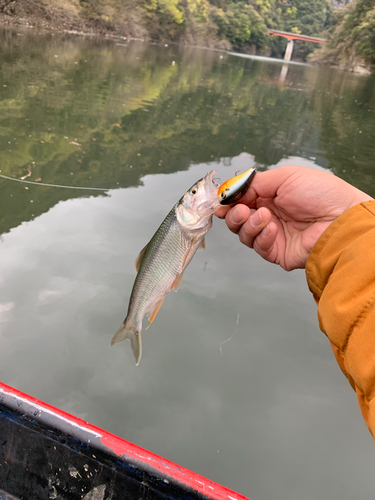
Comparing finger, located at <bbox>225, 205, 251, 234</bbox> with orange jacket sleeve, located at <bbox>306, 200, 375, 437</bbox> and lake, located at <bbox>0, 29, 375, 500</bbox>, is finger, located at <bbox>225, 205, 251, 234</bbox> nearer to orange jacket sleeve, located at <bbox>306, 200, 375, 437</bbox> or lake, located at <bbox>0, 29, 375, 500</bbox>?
orange jacket sleeve, located at <bbox>306, 200, 375, 437</bbox>

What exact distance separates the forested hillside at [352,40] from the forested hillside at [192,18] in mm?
16556

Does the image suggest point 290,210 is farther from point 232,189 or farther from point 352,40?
point 352,40

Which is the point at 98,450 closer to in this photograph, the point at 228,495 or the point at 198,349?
the point at 228,495

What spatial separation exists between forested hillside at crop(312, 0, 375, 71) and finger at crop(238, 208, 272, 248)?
59738 millimetres

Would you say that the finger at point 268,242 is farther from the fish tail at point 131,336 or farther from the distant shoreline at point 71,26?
the distant shoreline at point 71,26

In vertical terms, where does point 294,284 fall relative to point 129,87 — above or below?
below

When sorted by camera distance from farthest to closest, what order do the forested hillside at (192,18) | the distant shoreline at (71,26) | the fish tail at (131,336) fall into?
the forested hillside at (192,18), the distant shoreline at (71,26), the fish tail at (131,336)

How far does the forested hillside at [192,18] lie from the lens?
35031 mm

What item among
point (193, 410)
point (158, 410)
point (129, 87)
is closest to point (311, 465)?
point (193, 410)

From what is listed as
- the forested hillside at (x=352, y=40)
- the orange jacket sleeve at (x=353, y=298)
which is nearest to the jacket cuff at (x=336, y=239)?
the orange jacket sleeve at (x=353, y=298)

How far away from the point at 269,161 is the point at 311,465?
22.2 ft

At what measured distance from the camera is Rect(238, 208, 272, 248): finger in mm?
2209

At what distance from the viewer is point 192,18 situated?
209ft

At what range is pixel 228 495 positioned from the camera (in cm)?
178
